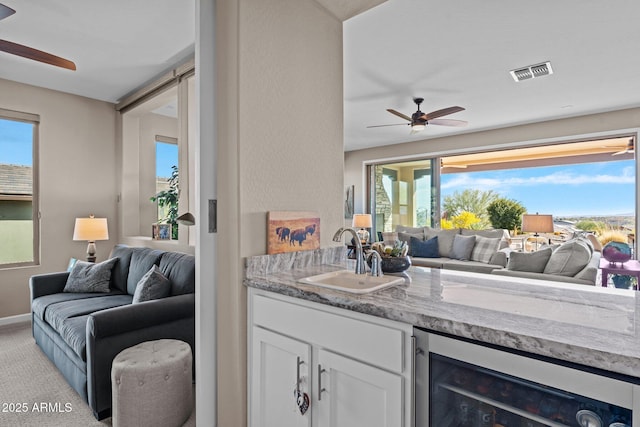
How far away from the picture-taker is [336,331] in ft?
4.22

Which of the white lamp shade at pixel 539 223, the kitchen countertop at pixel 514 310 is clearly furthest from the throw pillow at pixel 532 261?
the kitchen countertop at pixel 514 310

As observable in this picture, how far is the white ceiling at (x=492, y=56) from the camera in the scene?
2568mm

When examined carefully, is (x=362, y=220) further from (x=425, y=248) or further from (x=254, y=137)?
(x=254, y=137)

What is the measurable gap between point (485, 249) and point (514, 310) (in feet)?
15.8

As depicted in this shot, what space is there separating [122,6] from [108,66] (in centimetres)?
126

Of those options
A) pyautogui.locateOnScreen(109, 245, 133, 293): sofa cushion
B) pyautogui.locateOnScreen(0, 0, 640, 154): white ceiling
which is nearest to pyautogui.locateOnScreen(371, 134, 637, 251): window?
pyautogui.locateOnScreen(0, 0, 640, 154): white ceiling

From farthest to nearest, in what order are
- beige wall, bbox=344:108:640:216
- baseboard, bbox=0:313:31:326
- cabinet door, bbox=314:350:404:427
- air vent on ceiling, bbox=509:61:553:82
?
beige wall, bbox=344:108:640:216 → baseboard, bbox=0:313:31:326 → air vent on ceiling, bbox=509:61:553:82 → cabinet door, bbox=314:350:404:427

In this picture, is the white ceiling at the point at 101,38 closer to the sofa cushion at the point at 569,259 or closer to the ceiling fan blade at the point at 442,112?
the ceiling fan blade at the point at 442,112

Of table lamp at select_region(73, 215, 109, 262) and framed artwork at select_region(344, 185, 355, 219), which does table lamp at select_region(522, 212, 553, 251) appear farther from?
table lamp at select_region(73, 215, 109, 262)

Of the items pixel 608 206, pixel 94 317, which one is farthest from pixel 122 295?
pixel 608 206

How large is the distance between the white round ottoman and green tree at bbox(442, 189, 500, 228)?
658 cm

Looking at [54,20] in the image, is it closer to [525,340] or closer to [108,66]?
[108,66]

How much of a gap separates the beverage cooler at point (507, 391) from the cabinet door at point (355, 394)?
87mm

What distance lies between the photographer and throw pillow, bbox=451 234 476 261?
18.5 feet
